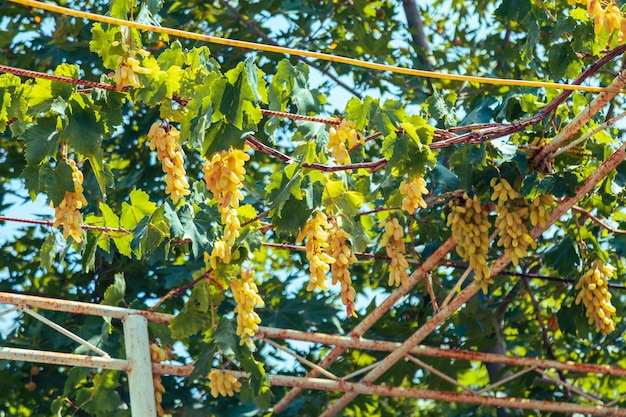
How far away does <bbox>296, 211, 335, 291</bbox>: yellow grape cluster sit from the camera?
4.37m

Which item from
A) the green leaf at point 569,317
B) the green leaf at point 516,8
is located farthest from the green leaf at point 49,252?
the green leaf at point 569,317

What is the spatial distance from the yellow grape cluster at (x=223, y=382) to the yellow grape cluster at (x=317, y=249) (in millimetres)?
1129

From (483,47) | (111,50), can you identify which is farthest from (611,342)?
(111,50)

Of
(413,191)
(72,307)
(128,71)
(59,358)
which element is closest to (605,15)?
(413,191)

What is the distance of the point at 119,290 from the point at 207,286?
57 centimetres

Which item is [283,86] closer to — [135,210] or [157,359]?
[135,210]

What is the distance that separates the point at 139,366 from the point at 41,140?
1663mm

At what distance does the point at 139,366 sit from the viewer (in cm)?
532

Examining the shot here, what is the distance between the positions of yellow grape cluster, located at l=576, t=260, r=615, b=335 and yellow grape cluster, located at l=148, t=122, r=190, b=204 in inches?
96.4

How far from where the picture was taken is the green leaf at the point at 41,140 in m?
3.96

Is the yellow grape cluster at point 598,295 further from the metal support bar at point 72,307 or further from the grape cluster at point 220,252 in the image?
the metal support bar at point 72,307

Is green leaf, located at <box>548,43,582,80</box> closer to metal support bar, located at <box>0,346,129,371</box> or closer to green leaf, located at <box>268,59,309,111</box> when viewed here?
green leaf, located at <box>268,59,309,111</box>

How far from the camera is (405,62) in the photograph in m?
7.88

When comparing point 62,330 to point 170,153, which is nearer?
point 170,153
